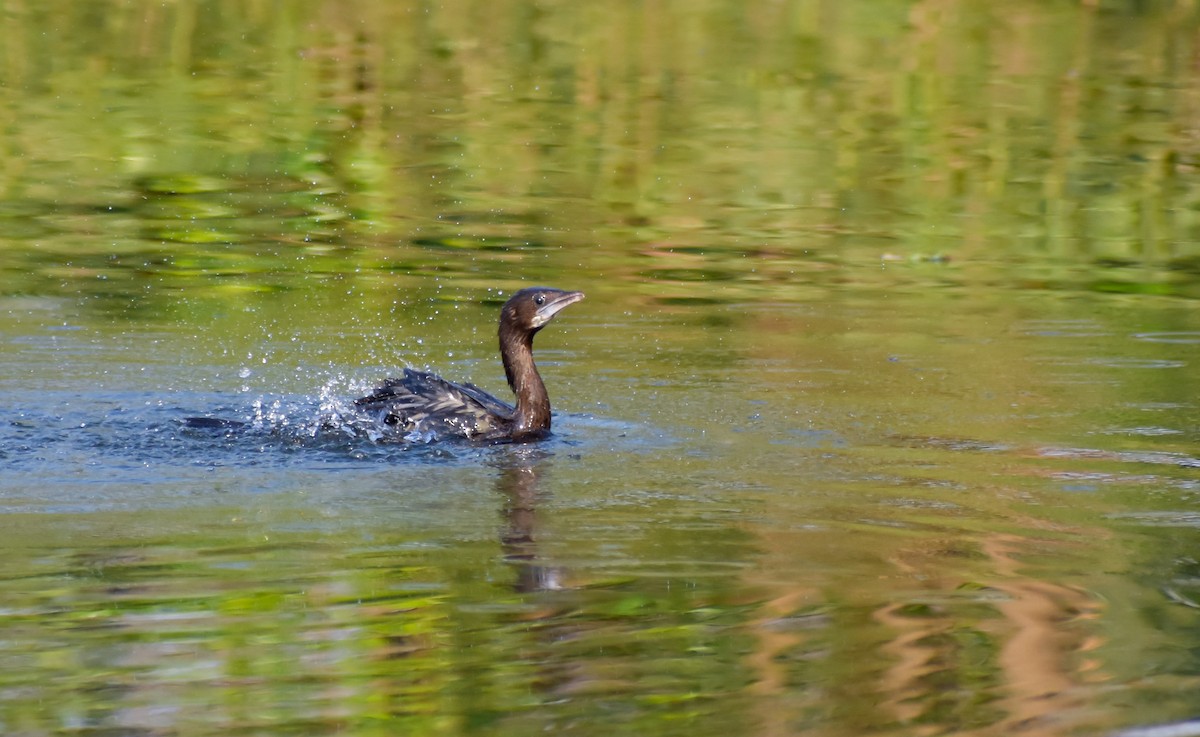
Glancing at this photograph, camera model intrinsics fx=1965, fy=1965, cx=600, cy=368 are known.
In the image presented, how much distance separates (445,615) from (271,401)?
12.7ft

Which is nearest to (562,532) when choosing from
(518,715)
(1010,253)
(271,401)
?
(518,715)

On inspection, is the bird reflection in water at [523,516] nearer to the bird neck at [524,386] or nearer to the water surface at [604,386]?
→ the water surface at [604,386]

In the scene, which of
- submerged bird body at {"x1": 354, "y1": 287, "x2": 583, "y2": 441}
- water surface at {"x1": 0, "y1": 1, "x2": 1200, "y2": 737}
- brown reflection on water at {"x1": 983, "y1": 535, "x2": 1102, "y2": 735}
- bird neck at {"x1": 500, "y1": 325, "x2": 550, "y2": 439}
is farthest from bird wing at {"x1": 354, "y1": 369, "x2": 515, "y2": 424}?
brown reflection on water at {"x1": 983, "y1": 535, "x2": 1102, "y2": 735}

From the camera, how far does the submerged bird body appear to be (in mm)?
9445

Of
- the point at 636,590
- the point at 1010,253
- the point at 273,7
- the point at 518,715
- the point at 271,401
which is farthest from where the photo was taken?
the point at 273,7

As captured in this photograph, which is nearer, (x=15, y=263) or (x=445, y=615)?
(x=445, y=615)

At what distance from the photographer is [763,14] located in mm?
26516

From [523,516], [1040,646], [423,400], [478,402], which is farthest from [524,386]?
[1040,646]

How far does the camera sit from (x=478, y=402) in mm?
9633

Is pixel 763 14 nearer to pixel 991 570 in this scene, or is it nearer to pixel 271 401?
pixel 271 401

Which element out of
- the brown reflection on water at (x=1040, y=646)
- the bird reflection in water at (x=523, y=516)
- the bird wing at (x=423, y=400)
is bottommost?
the brown reflection on water at (x=1040, y=646)

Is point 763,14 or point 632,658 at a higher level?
point 763,14

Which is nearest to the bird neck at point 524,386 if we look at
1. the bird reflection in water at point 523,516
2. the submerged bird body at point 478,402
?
the submerged bird body at point 478,402

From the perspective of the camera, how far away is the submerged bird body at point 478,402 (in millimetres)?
9445
